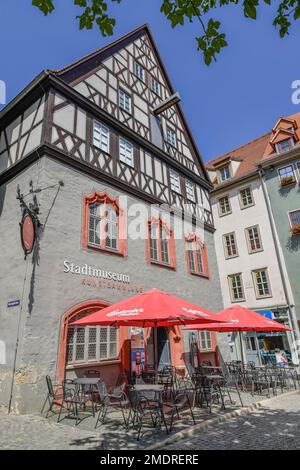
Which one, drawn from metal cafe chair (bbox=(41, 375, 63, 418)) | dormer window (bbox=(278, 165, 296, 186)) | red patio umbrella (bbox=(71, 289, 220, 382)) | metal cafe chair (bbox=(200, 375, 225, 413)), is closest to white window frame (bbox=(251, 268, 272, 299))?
dormer window (bbox=(278, 165, 296, 186))

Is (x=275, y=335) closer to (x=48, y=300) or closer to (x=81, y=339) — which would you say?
(x=81, y=339)

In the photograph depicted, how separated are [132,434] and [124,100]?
44.8 ft

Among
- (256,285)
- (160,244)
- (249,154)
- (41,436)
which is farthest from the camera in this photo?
(249,154)

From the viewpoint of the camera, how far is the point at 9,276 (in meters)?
9.83

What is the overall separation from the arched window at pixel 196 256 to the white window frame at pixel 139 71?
9.00m

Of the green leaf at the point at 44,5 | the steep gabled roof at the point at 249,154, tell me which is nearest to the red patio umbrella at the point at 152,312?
the green leaf at the point at 44,5

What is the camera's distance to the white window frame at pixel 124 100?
1457 cm

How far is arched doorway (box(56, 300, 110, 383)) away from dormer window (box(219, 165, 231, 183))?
1870 cm

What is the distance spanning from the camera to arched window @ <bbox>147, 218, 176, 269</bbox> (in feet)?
45.4

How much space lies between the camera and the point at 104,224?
11.7m

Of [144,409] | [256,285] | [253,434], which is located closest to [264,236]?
[256,285]

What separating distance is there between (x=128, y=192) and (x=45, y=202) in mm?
4290

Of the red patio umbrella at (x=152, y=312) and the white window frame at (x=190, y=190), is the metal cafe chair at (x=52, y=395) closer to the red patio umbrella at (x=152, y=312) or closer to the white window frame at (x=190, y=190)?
the red patio umbrella at (x=152, y=312)

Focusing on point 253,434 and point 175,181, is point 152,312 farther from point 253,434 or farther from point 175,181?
point 175,181
